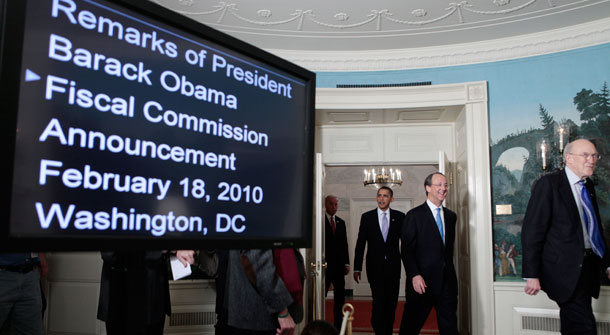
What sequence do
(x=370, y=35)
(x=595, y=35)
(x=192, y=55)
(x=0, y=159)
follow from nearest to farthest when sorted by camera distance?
1. (x=0, y=159)
2. (x=192, y=55)
3. (x=595, y=35)
4. (x=370, y=35)

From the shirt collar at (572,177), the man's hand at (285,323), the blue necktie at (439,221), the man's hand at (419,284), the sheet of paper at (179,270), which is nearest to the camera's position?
the sheet of paper at (179,270)

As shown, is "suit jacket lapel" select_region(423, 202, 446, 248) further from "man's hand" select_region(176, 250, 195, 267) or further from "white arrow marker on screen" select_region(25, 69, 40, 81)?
"white arrow marker on screen" select_region(25, 69, 40, 81)

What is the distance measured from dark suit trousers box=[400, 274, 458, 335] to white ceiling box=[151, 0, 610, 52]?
7.64 ft

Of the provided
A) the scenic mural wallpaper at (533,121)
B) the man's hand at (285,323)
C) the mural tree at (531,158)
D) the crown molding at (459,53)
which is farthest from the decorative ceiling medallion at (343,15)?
the man's hand at (285,323)

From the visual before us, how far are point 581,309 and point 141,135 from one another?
2777 millimetres

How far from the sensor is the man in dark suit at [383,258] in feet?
15.3

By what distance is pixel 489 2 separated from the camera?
401cm

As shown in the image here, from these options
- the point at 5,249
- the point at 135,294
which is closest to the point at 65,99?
the point at 5,249

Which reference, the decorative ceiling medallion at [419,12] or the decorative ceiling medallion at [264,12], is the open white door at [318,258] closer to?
the decorative ceiling medallion at [264,12]

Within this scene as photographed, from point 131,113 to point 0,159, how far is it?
27 cm

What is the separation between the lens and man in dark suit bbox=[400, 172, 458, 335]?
3842 mm

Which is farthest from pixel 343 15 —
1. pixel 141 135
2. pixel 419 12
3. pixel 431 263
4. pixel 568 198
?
pixel 141 135

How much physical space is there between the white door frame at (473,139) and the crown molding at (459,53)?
0.31 metres

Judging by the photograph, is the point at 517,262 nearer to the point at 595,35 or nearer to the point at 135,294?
the point at 595,35
